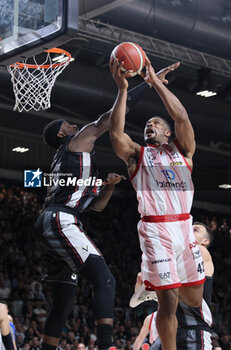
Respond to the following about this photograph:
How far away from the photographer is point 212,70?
13.3m

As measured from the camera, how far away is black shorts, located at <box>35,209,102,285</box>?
4.83 meters

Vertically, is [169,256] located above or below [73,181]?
below

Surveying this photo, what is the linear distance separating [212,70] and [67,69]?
3171mm

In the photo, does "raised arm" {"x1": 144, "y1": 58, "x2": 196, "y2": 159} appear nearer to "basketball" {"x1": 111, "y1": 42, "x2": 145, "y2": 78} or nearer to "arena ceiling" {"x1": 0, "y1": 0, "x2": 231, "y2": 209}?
"basketball" {"x1": 111, "y1": 42, "x2": 145, "y2": 78}

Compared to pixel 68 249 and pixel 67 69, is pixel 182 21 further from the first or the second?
pixel 68 249

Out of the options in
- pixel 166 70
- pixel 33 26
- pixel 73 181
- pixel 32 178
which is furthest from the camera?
pixel 32 178

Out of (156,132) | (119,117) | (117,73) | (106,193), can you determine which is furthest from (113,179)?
(117,73)

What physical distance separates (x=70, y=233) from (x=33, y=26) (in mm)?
2328

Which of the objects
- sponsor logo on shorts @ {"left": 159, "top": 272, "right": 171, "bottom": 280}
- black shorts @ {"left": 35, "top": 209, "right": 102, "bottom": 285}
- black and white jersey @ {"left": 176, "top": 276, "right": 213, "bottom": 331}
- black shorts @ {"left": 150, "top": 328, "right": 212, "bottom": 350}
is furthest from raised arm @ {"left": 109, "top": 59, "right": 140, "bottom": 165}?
black shorts @ {"left": 150, "top": 328, "right": 212, "bottom": 350}

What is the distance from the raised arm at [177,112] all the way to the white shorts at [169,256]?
2.11 ft

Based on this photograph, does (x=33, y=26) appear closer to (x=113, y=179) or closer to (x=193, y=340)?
(x=113, y=179)

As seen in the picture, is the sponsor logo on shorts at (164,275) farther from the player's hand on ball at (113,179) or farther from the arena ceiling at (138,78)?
the arena ceiling at (138,78)

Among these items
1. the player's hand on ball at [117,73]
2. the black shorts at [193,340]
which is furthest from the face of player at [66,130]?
the black shorts at [193,340]

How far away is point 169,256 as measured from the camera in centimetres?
472
